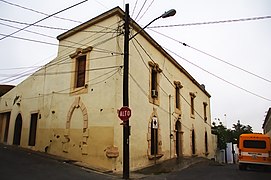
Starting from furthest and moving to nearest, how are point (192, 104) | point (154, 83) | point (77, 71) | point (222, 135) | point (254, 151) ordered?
point (222, 135), point (192, 104), point (154, 83), point (254, 151), point (77, 71)

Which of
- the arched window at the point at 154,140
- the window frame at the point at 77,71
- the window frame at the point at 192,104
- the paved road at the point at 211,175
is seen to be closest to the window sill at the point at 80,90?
the window frame at the point at 77,71

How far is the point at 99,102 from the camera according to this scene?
14.4 m

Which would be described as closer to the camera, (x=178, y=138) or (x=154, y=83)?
(x=154, y=83)

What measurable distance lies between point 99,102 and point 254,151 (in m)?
10.6

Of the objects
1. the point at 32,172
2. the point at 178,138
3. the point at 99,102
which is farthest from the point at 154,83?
the point at 32,172

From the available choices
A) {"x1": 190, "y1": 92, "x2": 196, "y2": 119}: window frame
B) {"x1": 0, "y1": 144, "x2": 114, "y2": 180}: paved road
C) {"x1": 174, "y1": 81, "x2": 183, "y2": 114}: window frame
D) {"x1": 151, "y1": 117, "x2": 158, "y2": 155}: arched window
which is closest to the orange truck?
{"x1": 151, "y1": 117, "x2": 158, "y2": 155}: arched window

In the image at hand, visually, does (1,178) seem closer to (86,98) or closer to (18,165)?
(18,165)

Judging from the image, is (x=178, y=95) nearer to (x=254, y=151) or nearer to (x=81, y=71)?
(x=254, y=151)

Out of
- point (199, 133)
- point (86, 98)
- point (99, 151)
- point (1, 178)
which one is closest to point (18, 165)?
point (1, 178)

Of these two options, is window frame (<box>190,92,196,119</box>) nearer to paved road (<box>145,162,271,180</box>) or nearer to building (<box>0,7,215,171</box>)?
building (<box>0,7,215,171</box>)

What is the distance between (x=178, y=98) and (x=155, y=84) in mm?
5079

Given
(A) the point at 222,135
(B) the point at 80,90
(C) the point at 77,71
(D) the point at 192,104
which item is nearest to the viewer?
(B) the point at 80,90

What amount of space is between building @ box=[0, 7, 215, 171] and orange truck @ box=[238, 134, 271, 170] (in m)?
5.10

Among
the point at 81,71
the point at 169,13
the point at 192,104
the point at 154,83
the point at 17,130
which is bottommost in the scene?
the point at 17,130
